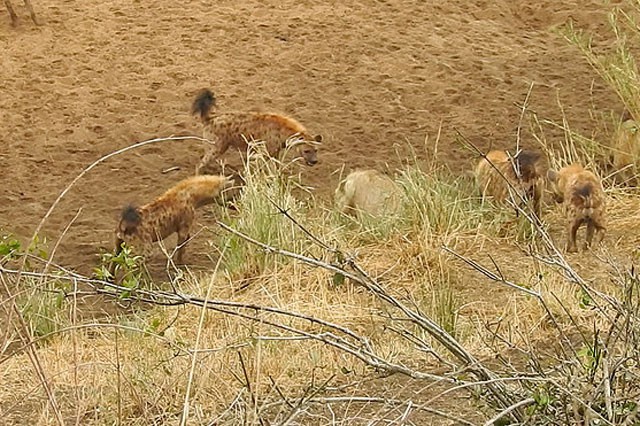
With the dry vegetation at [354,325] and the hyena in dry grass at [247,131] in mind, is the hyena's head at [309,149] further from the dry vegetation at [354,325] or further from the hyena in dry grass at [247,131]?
the dry vegetation at [354,325]

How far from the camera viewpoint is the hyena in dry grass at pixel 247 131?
363 inches

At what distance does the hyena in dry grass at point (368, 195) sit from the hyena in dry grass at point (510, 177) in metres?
0.55

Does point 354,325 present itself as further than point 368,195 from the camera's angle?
No

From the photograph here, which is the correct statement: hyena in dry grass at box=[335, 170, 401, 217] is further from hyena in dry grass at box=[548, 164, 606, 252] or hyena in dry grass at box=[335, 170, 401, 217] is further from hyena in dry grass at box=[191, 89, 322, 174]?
hyena in dry grass at box=[548, 164, 606, 252]

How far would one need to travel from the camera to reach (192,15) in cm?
1209

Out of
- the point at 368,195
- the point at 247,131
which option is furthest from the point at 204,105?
the point at 368,195

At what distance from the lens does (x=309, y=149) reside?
9.16 meters

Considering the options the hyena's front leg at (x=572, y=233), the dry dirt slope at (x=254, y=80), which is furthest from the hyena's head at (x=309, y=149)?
the hyena's front leg at (x=572, y=233)

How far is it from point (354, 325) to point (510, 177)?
2.06 m

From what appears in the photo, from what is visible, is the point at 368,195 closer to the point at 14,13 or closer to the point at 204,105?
the point at 204,105

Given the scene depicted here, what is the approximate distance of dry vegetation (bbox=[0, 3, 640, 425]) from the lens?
3.48 metres

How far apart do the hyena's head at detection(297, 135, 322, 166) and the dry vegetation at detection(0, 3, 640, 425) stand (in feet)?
1.28

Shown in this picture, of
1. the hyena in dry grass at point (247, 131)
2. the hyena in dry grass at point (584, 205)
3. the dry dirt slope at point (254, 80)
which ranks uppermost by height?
the hyena in dry grass at point (584, 205)

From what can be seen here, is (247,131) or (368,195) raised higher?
(368,195)
